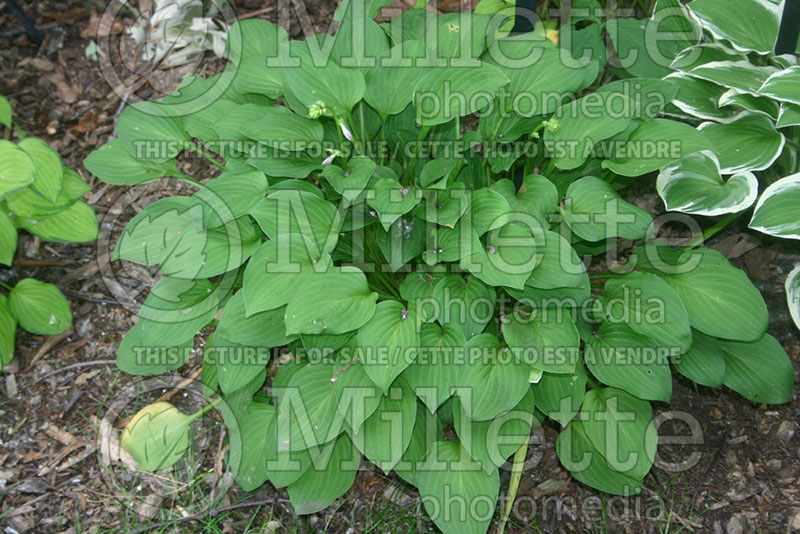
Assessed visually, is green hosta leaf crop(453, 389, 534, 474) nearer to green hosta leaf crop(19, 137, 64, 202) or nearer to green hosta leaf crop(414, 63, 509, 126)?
green hosta leaf crop(414, 63, 509, 126)

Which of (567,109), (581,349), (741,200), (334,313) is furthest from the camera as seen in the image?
(581,349)

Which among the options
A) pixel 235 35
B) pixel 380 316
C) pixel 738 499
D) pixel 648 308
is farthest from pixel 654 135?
pixel 235 35

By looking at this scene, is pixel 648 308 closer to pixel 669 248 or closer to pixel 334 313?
pixel 669 248

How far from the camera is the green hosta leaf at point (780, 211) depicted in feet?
6.64

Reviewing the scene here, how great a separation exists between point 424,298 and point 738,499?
1.23 metres

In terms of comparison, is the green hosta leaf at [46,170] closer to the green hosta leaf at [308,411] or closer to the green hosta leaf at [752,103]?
the green hosta leaf at [308,411]

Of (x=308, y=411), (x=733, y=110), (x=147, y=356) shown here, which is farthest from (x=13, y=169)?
(x=733, y=110)

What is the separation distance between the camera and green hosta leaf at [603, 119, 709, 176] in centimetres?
212

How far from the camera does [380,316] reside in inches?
80.4

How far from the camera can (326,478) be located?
7.26 ft

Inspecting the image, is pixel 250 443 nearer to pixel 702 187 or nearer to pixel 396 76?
pixel 396 76

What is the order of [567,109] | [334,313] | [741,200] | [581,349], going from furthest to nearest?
[581,349] < [567,109] < [741,200] < [334,313]

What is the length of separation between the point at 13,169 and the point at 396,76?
130 centimetres

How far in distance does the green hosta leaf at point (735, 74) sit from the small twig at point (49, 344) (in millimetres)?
2612
